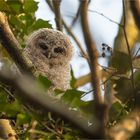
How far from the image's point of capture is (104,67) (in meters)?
2.24

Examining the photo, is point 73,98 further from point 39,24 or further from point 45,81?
point 39,24

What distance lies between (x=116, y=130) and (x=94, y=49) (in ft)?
0.56

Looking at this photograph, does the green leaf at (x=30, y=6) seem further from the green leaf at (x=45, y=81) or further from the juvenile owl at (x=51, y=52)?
the green leaf at (x=45, y=81)

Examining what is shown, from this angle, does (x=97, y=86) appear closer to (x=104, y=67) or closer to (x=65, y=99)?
(x=65, y=99)

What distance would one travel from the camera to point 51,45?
5.79 meters

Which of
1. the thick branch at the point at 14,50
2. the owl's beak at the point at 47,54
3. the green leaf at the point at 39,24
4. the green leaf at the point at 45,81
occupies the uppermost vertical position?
the owl's beak at the point at 47,54

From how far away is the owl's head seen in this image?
5.46 meters

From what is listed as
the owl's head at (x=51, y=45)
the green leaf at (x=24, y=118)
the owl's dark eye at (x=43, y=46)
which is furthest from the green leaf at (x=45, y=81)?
the owl's dark eye at (x=43, y=46)

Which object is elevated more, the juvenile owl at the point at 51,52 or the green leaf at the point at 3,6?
the juvenile owl at the point at 51,52

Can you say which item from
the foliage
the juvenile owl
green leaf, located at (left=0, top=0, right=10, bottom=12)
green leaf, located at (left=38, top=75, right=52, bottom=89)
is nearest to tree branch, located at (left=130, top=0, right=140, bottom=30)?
the foliage

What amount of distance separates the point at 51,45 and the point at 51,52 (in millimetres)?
176

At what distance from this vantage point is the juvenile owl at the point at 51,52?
4.86 meters

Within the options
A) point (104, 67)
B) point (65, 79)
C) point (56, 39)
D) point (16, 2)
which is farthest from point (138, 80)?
point (56, 39)

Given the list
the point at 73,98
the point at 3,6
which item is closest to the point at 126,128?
the point at 73,98
